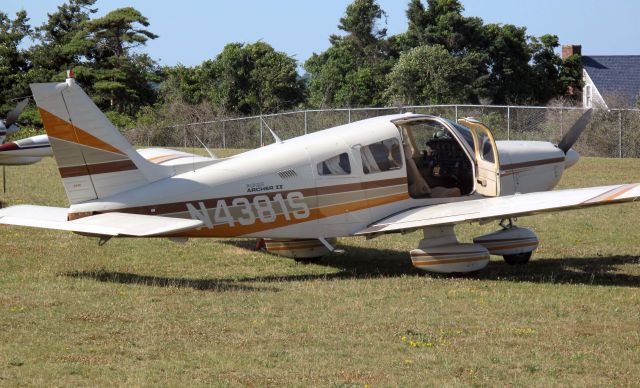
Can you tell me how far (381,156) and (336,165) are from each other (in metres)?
0.68

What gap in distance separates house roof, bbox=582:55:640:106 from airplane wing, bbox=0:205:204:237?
51.8 metres

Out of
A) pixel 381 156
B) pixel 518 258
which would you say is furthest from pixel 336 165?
pixel 518 258

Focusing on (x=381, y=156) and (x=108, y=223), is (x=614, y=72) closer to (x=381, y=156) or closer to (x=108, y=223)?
(x=381, y=156)

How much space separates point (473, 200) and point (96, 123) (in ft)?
17.0

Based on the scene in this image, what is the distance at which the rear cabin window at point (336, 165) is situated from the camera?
13.0 meters

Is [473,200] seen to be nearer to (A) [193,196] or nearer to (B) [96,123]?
(A) [193,196]

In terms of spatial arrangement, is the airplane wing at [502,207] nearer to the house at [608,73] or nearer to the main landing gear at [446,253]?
the main landing gear at [446,253]

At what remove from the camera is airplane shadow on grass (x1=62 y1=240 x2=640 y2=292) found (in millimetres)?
12336

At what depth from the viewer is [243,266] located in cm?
1405

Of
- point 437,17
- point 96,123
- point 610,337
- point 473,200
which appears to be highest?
point 437,17

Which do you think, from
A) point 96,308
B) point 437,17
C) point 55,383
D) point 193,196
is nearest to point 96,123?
point 193,196

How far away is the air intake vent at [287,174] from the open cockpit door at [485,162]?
2801 mm

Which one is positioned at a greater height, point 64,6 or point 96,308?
point 64,6

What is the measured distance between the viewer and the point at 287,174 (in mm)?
12766
